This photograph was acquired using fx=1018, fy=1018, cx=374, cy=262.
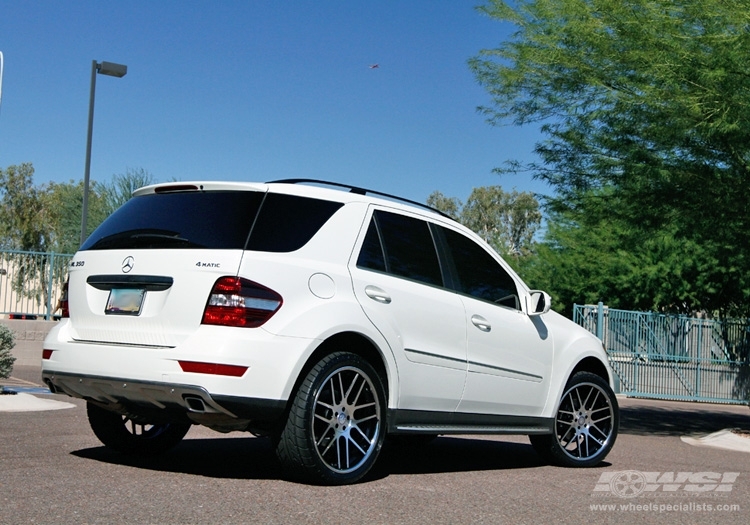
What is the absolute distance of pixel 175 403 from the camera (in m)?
6.12

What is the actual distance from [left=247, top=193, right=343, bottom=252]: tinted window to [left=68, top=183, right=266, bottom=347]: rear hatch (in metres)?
0.07

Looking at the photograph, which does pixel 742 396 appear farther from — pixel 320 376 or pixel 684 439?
pixel 320 376

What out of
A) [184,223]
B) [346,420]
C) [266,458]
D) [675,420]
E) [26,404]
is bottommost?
[675,420]

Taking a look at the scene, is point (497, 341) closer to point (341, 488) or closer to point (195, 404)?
point (341, 488)

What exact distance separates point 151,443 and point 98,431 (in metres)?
0.41

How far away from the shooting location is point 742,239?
13852mm

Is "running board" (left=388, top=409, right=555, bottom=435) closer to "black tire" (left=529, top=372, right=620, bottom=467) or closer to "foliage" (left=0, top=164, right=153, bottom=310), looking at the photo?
"black tire" (left=529, top=372, right=620, bottom=467)

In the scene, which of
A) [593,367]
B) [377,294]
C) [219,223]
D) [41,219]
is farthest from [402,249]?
[41,219]

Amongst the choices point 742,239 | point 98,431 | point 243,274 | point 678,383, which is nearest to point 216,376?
point 243,274

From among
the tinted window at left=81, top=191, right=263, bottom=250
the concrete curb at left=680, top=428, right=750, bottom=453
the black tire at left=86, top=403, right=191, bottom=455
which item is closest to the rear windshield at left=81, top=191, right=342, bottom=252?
the tinted window at left=81, top=191, right=263, bottom=250

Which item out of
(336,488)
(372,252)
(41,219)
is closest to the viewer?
(336,488)

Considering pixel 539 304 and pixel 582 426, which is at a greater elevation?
pixel 539 304

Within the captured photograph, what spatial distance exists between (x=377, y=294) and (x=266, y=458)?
1.82 meters

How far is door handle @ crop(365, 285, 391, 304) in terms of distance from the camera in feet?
22.2
